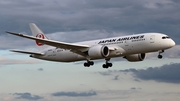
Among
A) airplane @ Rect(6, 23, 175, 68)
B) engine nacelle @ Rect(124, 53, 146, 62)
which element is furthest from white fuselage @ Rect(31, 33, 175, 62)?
engine nacelle @ Rect(124, 53, 146, 62)

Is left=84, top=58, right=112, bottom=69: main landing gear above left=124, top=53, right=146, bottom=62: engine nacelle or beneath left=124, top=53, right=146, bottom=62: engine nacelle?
beneath

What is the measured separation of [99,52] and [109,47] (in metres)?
2.35

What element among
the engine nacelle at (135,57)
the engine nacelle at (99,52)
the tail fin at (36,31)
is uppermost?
the tail fin at (36,31)

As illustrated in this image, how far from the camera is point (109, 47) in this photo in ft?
318

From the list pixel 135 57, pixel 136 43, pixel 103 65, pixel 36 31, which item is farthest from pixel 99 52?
pixel 36 31

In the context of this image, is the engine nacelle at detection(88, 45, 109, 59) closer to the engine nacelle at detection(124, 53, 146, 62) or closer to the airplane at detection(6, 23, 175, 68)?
the airplane at detection(6, 23, 175, 68)

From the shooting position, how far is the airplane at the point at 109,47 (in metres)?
93.8

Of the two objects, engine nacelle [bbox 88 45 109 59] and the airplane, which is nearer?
the airplane

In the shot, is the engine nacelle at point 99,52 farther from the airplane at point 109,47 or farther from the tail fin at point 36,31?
the tail fin at point 36,31

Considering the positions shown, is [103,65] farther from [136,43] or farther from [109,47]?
[136,43]

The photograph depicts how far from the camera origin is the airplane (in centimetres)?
9381

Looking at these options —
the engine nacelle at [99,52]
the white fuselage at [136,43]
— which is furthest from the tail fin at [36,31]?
the engine nacelle at [99,52]

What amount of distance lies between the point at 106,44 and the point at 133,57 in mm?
7945

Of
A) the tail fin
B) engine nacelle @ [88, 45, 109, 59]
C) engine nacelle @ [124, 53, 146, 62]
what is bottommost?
engine nacelle @ [88, 45, 109, 59]
